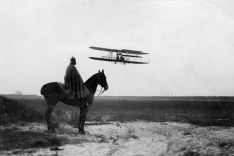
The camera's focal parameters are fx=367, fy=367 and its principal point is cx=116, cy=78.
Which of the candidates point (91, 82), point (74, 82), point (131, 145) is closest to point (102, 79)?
point (91, 82)

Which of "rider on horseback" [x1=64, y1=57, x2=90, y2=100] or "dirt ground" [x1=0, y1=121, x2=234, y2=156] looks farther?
"rider on horseback" [x1=64, y1=57, x2=90, y2=100]

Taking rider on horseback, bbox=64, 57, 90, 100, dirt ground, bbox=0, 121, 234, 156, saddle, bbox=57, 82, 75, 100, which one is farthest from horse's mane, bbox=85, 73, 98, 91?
dirt ground, bbox=0, 121, 234, 156

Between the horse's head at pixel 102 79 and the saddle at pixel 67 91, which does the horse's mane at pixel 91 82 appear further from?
the saddle at pixel 67 91

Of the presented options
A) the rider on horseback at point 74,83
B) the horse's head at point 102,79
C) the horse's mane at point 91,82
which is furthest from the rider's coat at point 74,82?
the horse's head at point 102,79

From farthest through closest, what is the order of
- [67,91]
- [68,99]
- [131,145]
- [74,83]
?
1. [68,99]
2. [74,83]
3. [67,91]
4. [131,145]

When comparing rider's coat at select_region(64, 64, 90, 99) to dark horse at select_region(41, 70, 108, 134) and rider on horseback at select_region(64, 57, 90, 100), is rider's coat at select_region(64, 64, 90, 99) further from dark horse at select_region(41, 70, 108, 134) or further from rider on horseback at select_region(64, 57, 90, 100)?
dark horse at select_region(41, 70, 108, 134)

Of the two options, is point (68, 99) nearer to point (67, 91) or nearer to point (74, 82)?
point (67, 91)

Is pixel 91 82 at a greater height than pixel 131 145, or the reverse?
pixel 91 82

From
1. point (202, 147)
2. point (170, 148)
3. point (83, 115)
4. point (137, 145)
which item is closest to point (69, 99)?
point (83, 115)

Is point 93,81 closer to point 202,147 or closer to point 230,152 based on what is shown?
point 202,147
